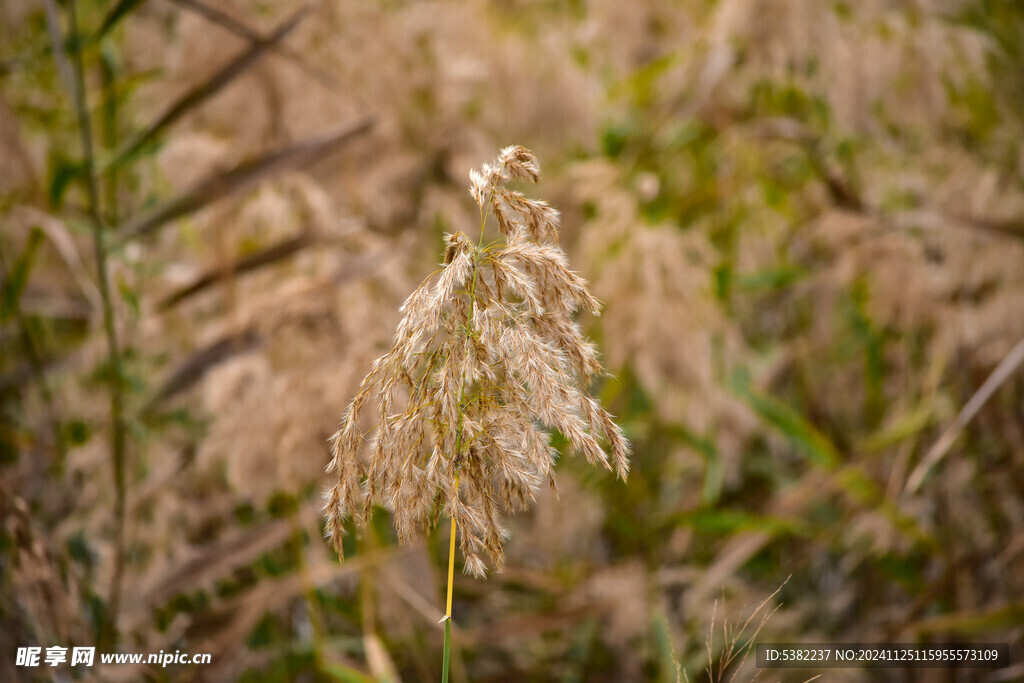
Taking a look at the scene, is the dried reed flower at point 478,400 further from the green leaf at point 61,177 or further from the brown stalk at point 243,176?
the green leaf at point 61,177

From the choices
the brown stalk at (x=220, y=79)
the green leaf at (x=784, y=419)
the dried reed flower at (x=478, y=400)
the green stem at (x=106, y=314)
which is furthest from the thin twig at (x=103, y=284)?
the green leaf at (x=784, y=419)

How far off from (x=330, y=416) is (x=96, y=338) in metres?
0.71

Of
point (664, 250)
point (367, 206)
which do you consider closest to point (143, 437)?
point (367, 206)

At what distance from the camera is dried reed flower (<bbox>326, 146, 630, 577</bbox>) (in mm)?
457

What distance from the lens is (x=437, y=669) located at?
4.39 feet

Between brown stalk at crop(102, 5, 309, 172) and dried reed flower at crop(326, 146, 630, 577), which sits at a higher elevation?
brown stalk at crop(102, 5, 309, 172)

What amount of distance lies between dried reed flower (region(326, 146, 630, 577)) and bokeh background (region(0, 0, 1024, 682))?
2.01 ft

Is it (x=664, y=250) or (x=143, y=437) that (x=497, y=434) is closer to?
(x=664, y=250)

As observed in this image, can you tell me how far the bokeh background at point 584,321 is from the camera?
118cm

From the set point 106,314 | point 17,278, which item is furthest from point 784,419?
point 17,278

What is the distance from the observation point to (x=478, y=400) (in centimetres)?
49

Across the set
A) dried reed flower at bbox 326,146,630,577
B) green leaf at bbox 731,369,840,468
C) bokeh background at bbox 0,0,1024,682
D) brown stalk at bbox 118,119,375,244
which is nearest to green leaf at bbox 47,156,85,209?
bokeh background at bbox 0,0,1024,682

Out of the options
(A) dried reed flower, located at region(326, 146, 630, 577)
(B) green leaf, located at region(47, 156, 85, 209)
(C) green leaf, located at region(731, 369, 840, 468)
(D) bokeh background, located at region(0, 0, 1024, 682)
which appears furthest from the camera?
(C) green leaf, located at region(731, 369, 840, 468)

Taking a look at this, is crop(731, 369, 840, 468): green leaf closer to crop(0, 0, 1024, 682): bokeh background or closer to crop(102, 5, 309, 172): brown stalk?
crop(0, 0, 1024, 682): bokeh background
